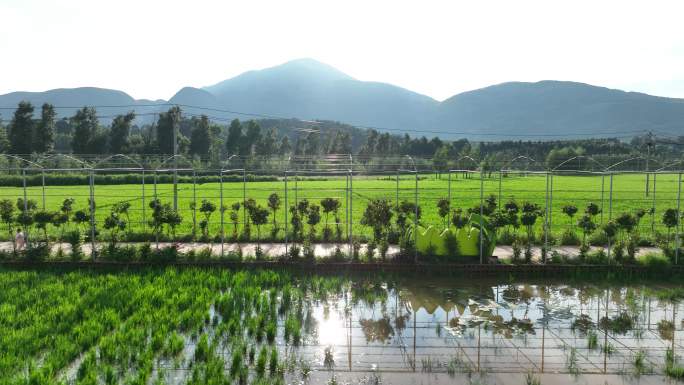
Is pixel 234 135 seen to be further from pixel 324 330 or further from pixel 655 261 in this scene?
pixel 324 330

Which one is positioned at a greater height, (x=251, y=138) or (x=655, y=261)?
(x=251, y=138)

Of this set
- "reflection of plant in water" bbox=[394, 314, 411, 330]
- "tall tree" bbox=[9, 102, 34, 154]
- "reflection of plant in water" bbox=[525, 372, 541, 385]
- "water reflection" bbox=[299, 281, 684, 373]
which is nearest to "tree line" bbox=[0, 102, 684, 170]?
"tall tree" bbox=[9, 102, 34, 154]

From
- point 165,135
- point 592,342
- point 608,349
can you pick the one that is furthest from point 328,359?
point 165,135

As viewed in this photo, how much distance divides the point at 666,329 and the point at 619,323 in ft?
2.44

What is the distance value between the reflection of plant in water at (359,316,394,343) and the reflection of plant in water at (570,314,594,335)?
10.7 feet

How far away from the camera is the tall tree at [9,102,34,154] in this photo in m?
55.6

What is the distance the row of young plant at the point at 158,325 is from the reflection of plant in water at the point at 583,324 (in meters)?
3.83

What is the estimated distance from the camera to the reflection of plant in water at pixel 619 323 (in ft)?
28.5

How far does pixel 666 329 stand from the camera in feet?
28.7

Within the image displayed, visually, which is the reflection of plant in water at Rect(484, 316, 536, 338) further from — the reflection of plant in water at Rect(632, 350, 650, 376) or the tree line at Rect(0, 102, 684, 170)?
the tree line at Rect(0, 102, 684, 170)

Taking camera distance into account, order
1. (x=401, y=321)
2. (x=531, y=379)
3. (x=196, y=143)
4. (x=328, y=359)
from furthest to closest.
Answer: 1. (x=196, y=143)
2. (x=401, y=321)
3. (x=328, y=359)
4. (x=531, y=379)

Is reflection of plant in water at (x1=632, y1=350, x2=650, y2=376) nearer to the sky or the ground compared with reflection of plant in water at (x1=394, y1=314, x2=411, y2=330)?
nearer to the sky

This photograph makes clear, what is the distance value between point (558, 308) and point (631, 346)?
205 cm

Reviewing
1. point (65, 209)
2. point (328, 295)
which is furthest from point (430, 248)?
point (65, 209)
